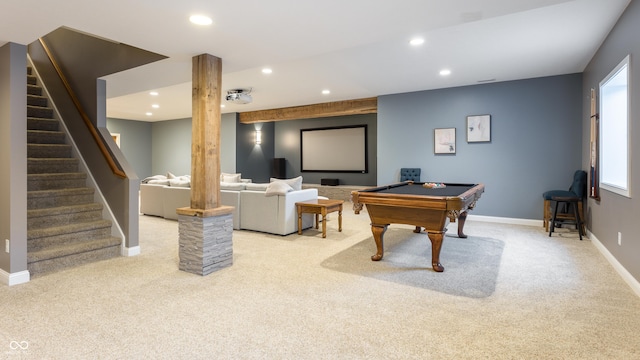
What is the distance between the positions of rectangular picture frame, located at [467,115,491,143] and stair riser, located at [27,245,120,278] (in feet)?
19.3

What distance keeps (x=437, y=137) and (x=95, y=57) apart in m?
5.70

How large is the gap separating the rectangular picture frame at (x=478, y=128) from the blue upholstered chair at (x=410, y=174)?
1.11 metres

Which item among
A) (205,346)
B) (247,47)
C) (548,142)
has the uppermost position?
(247,47)

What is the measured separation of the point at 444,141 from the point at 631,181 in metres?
3.70

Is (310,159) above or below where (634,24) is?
below

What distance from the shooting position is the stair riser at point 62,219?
375cm

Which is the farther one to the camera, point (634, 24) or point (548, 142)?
point (548, 142)

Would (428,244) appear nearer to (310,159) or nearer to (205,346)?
(205,346)

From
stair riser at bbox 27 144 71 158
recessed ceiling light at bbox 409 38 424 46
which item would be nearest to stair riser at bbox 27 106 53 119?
stair riser at bbox 27 144 71 158

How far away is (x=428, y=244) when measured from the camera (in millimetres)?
4551

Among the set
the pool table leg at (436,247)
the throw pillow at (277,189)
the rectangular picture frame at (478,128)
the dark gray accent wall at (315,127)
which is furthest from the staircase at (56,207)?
the dark gray accent wall at (315,127)

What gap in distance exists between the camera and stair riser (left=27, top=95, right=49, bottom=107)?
4.86 metres

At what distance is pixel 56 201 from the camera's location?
13.5 ft

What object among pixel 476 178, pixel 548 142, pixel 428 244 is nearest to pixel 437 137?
pixel 476 178
